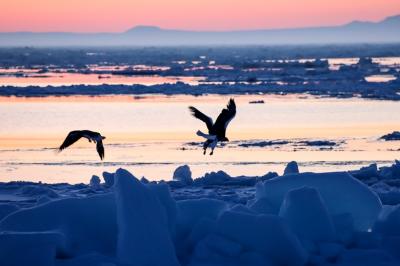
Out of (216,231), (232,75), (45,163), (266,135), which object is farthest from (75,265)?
(232,75)

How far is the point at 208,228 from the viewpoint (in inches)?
275

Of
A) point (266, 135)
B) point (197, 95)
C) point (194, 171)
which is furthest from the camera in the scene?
point (197, 95)

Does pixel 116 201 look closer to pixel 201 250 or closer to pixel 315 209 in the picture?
pixel 201 250

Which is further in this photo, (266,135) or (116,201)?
(266,135)

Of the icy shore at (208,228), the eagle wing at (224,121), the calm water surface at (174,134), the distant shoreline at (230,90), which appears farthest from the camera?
the distant shoreline at (230,90)

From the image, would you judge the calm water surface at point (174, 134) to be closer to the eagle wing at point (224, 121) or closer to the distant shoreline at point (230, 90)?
the distant shoreline at point (230, 90)

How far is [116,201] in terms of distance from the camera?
22.6ft

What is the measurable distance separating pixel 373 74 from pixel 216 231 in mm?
31812

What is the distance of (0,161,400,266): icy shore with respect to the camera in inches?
259

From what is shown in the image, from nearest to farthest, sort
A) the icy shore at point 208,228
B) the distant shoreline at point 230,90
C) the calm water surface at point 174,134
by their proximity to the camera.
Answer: the icy shore at point 208,228 < the calm water surface at point 174,134 < the distant shoreline at point 230,90

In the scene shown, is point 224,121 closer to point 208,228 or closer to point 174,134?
point 208,228

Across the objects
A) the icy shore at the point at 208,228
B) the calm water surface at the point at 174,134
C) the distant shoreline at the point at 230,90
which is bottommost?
the distant shoreline at the point at 230,90

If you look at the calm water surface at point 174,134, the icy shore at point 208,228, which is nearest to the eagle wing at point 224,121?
the calm water surface at point 174,134

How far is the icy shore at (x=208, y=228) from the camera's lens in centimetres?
659
